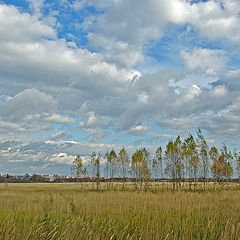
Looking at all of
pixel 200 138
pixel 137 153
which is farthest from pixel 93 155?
pixel 200 138

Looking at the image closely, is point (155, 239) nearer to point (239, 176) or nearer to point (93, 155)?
point (239, 176)

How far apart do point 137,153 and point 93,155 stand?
10.3 m

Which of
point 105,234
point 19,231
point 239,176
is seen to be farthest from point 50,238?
point 239,176

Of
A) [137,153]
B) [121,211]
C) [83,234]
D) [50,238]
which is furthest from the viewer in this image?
[137,153]

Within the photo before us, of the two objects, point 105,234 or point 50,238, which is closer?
point 50,238

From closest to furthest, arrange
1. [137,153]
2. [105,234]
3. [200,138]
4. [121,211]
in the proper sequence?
[105,234]
[121,211]
[200,138]
[137,153]

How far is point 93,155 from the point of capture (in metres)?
66.2

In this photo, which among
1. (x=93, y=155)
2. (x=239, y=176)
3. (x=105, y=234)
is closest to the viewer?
(x=105, y=234)

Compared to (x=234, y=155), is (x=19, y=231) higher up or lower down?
lower down

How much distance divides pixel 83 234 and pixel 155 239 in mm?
1172

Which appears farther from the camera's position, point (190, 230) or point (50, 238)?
point (190, 230)

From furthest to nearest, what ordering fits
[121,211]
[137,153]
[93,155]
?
[93,155], [137,153], [121,211]

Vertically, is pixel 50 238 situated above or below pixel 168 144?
below

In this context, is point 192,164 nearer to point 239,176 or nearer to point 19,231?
point 239,176
